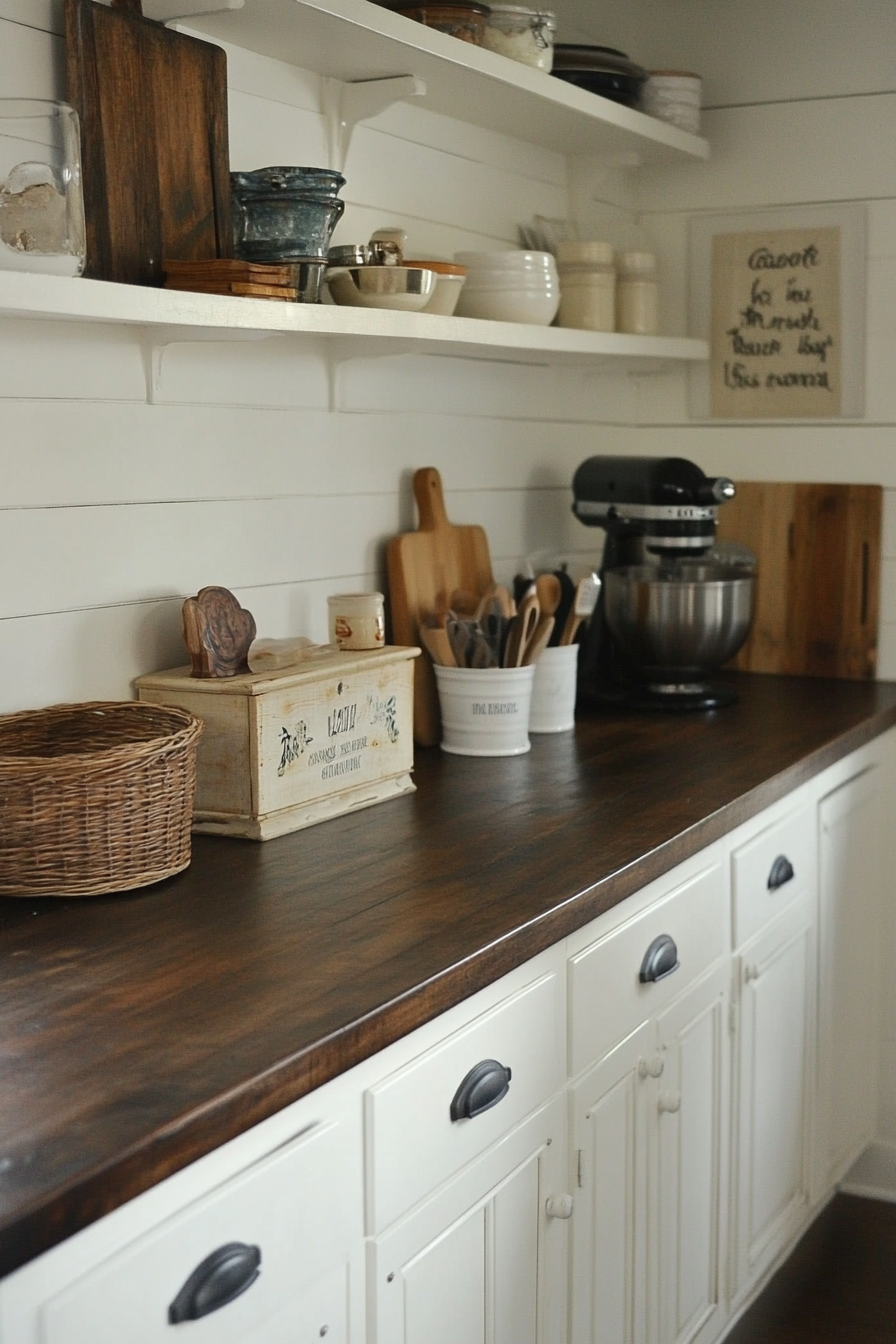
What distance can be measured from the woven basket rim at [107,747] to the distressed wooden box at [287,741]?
48 mm

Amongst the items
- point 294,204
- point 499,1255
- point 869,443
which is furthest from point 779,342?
point 499,1255

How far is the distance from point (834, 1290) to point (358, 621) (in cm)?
143

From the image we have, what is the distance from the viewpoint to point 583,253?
2709 millimetres

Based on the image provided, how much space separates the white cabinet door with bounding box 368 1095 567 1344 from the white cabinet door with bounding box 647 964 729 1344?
0.30 m

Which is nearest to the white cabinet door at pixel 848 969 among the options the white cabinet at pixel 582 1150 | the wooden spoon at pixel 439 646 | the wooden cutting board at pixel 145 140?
the white cabinet at pixel 582 1150

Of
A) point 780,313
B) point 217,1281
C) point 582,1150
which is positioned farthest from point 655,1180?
point 780,313

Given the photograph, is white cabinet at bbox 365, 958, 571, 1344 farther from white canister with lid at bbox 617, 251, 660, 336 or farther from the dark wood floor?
white canister with lid at bbox 617, 251, 660, 336

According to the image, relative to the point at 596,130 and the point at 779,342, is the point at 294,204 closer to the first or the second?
the point at 596,130

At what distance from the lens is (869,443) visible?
296 cm

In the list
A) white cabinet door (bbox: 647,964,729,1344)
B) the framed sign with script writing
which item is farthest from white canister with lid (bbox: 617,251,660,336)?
white cabinet door (bbox: 647,964,729,1344)

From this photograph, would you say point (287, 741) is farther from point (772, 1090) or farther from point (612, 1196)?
point (772, 1090)

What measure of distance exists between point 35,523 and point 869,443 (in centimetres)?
179

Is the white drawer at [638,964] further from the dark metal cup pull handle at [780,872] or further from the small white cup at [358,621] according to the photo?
the small white cup at [358,621]

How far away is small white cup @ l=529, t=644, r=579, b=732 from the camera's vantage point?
2479mm
